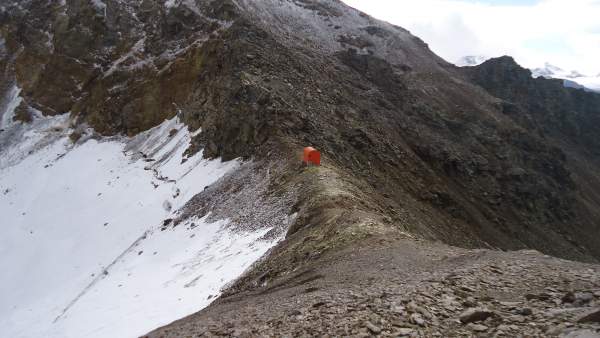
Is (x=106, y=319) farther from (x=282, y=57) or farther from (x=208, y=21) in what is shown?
(x=208, y=21)

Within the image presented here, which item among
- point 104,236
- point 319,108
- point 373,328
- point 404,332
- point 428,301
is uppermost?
point 319,108

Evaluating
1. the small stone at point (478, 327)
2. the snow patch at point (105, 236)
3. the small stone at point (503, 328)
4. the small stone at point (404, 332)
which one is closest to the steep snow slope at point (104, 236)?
the snow patch at point (105, 236)

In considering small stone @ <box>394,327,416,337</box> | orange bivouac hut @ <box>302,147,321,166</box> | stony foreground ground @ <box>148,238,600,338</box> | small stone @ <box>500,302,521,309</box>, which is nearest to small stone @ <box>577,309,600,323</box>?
stony foreground ground @ <box>148,238,600,338</box>

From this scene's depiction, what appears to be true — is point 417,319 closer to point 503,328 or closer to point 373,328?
point 373,328

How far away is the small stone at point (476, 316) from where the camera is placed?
280 inches

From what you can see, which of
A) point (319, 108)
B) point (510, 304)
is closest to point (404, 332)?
point (510, 304)

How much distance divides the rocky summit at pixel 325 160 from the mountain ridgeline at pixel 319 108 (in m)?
→ 0.17

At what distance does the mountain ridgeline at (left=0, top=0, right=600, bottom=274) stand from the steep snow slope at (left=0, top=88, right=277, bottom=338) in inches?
83.0

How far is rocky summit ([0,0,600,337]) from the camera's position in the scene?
335 inches

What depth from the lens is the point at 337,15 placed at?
54.0 meters

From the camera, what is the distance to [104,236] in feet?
91.9

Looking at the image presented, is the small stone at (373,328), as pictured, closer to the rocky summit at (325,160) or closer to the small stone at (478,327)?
the rocky summit at (325,160)

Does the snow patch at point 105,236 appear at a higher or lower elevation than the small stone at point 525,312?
lower

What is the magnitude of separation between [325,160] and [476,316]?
17028mm
